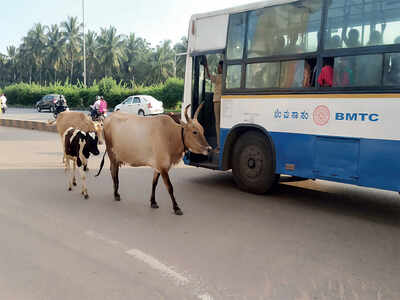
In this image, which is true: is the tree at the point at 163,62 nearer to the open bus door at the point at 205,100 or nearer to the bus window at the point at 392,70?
the open bus door at the point at 205,100

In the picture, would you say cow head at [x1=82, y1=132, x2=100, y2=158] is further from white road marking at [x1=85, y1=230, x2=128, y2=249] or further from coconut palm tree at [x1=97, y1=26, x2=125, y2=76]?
coconut palm tree at [x1=97, y1=26, x2=125, y2=76]

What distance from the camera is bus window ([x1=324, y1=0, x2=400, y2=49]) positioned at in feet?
17.1

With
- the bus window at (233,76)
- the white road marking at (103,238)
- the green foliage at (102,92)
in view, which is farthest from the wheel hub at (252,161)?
the green foliage at (102,92)

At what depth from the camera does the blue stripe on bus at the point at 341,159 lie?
17.4ft

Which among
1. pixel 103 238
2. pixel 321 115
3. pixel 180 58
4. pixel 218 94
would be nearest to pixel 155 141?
pixel 103 238

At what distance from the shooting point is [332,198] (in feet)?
22.7

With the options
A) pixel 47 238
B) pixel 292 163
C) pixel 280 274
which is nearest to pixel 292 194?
pixel 292 163

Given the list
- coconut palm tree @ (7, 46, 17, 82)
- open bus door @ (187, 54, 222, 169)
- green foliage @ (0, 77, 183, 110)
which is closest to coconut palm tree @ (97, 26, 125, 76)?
green foliage @ (0, 77, 183, 110)

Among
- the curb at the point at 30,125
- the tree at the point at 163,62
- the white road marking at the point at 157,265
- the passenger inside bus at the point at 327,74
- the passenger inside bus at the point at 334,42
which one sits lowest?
the white road marking at the point at 157,265

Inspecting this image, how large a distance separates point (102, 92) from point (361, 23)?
3564cm

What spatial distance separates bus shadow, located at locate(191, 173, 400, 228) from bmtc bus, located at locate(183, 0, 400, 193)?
0.39 m

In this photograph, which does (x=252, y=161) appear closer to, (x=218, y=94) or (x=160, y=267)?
(x=218, y=94)

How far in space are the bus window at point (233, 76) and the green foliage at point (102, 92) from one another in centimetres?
2624

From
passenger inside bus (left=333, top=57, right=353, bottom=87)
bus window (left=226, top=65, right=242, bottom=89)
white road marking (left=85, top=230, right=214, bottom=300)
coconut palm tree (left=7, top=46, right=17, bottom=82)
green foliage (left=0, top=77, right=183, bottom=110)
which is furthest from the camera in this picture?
coconut palm tree (left=7, top=46, right=17, bottom=82)
